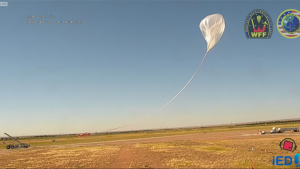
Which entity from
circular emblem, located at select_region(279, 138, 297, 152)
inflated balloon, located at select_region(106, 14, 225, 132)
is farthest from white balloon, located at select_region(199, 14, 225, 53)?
circular emblem, located at select_region(279, 138, 297, 152)

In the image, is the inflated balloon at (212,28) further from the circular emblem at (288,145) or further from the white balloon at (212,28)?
the circular emblem at (288,145)

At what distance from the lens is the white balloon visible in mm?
20172

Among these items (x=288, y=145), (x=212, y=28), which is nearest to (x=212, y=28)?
(x=212, y=28)

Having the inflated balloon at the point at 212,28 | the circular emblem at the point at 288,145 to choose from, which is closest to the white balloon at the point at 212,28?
the inflated balloon at the point at 212,28

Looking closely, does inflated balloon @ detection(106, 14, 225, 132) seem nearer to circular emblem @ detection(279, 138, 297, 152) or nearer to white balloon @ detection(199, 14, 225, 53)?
white balloon @ detection(199, 14, 225, 53)

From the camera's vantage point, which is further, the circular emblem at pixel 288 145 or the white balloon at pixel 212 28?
the circular emblem at pixel 288 145

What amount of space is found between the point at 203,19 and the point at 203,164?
1677 cm

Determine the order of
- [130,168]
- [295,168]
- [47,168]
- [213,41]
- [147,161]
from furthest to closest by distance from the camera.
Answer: [147,161] → [47,168] → [130,168] → [213,41] → [295,168]

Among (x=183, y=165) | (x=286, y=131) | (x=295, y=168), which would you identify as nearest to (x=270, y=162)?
(x=295, y=168)

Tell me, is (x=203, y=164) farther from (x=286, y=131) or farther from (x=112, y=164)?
(x=286, y=131)

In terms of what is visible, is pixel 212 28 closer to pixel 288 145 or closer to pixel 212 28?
pixel 212 28

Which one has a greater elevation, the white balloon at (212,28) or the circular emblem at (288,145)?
the white balloon at (212,28)

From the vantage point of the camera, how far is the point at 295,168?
19500 millimetres

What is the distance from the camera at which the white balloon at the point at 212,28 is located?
66.2 ft
